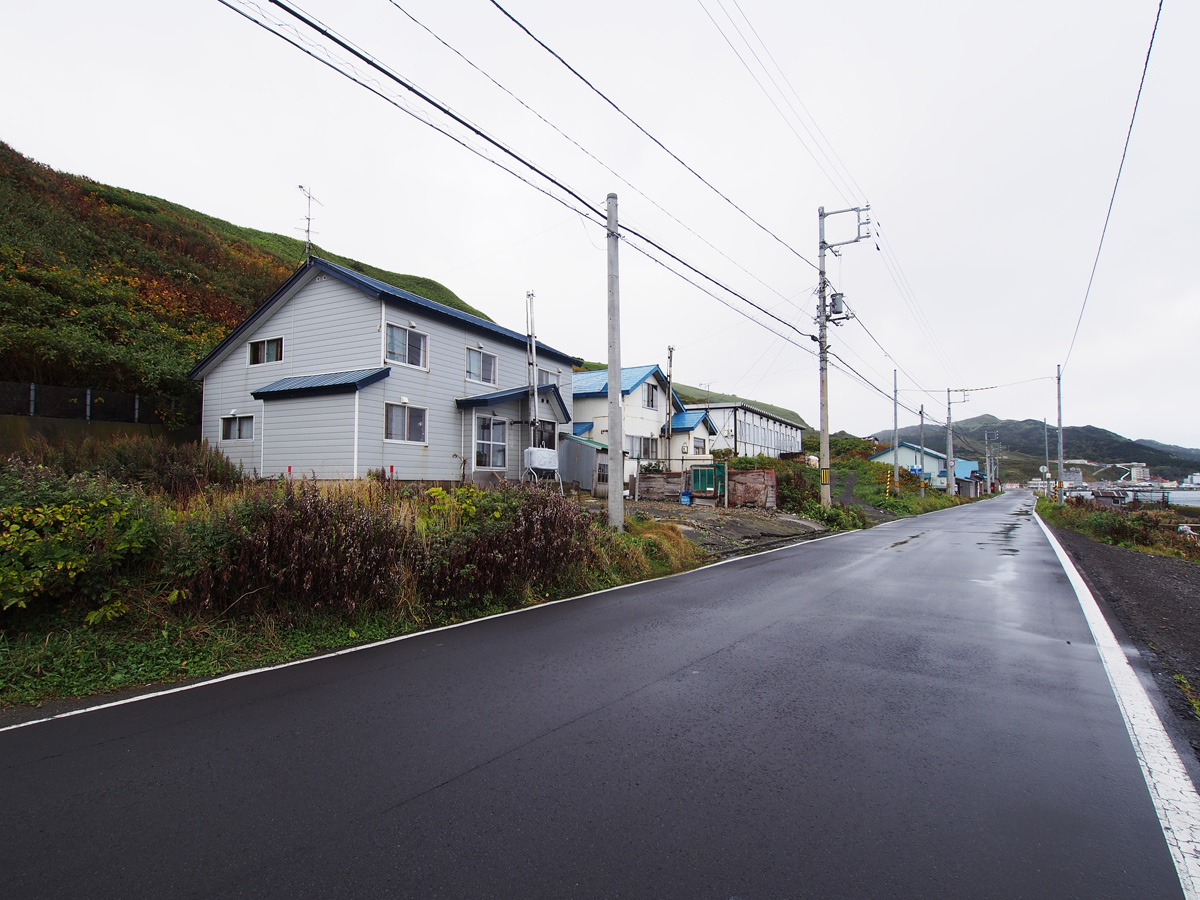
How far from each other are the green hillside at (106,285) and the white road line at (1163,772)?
76.0 feet

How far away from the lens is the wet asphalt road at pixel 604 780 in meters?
2.50

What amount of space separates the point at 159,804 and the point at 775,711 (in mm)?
3756

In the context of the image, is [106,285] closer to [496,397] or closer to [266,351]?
[266,351]

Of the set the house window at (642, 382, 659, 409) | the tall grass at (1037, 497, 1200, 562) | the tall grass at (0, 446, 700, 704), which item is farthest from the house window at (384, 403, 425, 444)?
the tall grass at (1037, 497, 1200, 562)

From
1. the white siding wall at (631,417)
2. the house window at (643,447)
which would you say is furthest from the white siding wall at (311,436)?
the house window at (643,447)

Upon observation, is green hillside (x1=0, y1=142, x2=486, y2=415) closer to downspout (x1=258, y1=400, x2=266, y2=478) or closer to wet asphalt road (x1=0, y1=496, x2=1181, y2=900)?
downspout (x1=258, y1=400, x2=266, y2=478)

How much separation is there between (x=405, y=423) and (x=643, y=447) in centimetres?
1688

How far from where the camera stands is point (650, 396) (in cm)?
3394

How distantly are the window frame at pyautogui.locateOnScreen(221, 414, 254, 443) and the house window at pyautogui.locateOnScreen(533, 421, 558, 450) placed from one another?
9.72 meters

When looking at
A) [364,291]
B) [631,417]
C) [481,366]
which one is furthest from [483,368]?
[631,417]

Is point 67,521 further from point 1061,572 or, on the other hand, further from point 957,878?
point 1061,572

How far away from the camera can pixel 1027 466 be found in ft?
550

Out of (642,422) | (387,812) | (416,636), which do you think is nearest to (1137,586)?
(416,636)

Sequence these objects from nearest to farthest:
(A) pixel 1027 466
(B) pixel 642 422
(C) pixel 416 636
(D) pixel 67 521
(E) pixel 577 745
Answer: (E) pixel 577 745, (D) pixel 67 521, (C) pixel 416 636, (B) pixel 642 422, (A) pixel 1027 466
